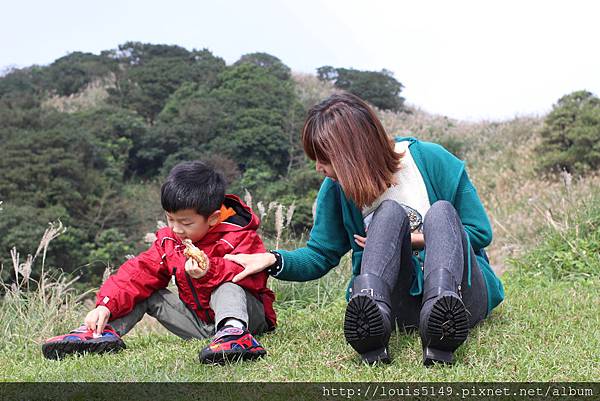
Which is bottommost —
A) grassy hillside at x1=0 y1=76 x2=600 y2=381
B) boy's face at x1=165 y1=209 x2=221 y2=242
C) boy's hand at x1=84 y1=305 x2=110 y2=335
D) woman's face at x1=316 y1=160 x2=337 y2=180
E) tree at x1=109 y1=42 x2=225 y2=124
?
grassy hillside at x1=0 y1=76 x2=600 y2=381

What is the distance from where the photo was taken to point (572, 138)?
39.0 ft

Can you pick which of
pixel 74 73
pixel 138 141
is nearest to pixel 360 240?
pixel 138 141

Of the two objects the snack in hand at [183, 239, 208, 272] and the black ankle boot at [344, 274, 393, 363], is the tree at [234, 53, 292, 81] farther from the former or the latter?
the black ankle boot at [344, 274, 393, 363]

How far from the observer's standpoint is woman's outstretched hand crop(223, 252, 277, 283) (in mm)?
2906

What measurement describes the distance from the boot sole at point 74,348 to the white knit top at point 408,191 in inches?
49.6

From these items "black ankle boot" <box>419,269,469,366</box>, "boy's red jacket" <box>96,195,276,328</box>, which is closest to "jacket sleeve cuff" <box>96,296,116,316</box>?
"boy's red jacket" <box>96,195,276,328</box>

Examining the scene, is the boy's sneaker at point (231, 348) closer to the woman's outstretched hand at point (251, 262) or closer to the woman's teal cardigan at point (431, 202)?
the woman's outstretched hand at point (251, 262)

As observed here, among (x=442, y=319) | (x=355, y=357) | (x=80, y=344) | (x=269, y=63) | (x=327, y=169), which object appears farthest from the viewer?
(x=269, y=63)

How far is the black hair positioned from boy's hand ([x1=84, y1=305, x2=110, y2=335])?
51 centimetres

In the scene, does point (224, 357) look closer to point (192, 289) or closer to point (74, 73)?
point (192, 289)

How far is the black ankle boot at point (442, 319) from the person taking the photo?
2.20m

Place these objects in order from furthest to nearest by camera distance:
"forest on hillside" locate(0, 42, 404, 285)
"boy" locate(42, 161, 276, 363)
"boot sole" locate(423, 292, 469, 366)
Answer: "forest on hillside" locate(0, 42, 404, 285) < "boy" locate(42, 161, 276, 363) < "boot sole" locate(423, 292, 469, 366)

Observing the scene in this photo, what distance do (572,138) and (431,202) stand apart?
10.1m

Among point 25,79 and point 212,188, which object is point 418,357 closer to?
point 212,188
